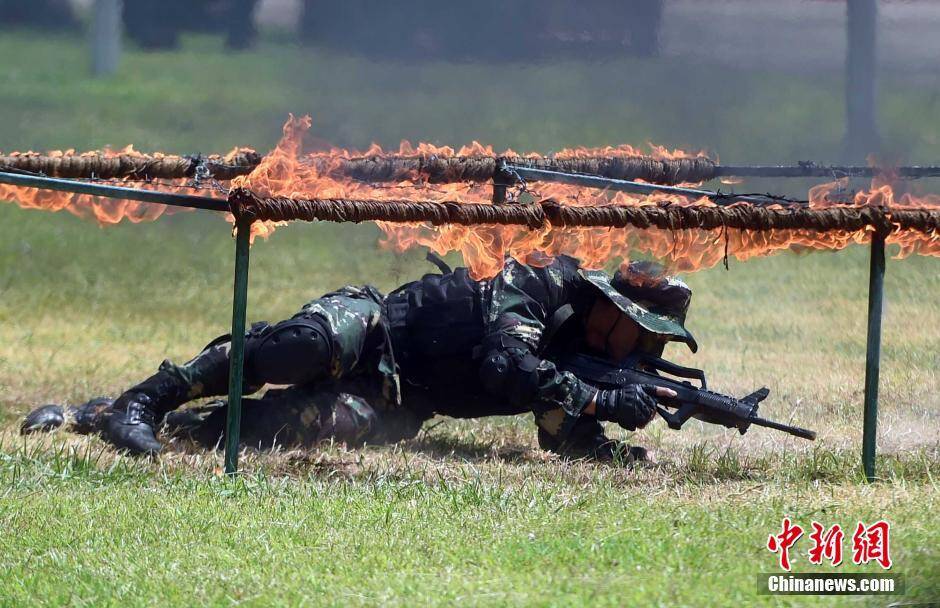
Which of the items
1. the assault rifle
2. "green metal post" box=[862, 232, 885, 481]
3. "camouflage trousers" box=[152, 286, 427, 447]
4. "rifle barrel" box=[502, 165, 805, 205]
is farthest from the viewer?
"camouflage trousers" box=[152, 286, 427, 447]

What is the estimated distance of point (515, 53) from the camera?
9.47 m

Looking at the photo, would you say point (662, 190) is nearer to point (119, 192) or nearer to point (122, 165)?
point (119, 192)

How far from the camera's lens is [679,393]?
231 inches

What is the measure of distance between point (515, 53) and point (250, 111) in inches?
97.7

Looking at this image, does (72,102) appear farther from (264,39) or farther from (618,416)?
(618,416)

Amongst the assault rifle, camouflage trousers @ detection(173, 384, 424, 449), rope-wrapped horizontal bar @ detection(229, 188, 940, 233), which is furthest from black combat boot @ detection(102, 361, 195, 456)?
the assault rifle

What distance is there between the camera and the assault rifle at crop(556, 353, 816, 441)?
5.75 m

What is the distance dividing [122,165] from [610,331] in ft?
8.17

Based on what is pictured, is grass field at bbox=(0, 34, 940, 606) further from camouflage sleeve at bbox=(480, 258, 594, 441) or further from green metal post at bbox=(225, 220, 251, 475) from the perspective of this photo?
camouflage sleeve at bbox=(480, 258, 594, 441)

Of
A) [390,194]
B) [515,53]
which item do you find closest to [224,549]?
[390,194]

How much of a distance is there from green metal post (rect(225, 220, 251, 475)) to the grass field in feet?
0.46

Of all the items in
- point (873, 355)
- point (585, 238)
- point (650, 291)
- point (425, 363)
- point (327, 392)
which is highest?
point (585, 238)

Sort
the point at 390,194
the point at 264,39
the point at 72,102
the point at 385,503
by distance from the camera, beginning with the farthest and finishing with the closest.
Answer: the point at 72,102
the point at 264,39
the point at 390,194
the point at 385,503
